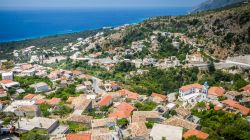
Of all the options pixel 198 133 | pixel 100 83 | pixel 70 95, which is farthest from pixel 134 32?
pixel 198 133

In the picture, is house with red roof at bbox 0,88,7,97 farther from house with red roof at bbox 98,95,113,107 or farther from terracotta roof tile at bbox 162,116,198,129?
terracotta roof tile at bbox 162,116,198,129

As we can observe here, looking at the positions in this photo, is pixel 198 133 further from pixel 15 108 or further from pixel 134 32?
pixel 134 32

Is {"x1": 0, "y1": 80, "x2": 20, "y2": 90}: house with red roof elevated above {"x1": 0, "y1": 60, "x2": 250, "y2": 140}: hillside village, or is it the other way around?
{"x1": 0, "y1": 80, "x2": 20, "y2": 90}: house with red roof

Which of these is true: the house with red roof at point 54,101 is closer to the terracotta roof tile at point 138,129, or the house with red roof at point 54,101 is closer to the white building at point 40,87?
the white building at point 40,87

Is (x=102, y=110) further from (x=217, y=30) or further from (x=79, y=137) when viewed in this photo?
(x=217, y=30)

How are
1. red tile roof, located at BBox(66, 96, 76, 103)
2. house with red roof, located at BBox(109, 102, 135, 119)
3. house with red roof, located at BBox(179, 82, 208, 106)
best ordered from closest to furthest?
house with red roof, located at BBox(109, 102, 135, 119)
red tile roof, located at BBox(66, 96, 76, 103)
house with red roof, located at BBox(179, 82, 208, 106)

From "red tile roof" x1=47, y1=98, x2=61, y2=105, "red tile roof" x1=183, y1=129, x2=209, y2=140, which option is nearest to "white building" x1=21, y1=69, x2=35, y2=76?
"red tile roof" x1=47, y1=98, x2=61, y2=105
